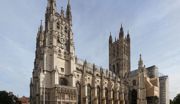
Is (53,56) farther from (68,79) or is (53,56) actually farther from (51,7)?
(51,7)

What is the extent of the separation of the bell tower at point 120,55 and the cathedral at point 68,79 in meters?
4.79

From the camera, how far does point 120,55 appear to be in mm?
104750

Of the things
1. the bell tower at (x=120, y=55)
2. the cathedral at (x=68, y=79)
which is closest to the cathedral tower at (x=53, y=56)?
the cathedral at (x=68, y=79)

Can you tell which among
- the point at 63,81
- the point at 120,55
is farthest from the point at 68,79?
the point at 120,55

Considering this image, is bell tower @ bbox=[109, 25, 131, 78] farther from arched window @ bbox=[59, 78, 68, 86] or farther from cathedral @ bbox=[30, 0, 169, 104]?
arched window @ bbox=[59, 78, 68, 86]

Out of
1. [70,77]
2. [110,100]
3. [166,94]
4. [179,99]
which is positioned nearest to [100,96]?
[110,100]

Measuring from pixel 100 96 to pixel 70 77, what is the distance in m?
15.8

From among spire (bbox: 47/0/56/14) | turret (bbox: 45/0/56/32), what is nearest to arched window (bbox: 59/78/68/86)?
turret (bbox: 45/0/56/32)

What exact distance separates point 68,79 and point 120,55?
39.8 meters

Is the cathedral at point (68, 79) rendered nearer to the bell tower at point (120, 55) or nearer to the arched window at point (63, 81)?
the arched window at point (63, 81)

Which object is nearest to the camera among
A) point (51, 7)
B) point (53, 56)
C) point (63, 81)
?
point (53, 56)

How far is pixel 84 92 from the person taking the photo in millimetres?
71062

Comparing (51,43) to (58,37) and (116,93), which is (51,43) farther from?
(116,93)

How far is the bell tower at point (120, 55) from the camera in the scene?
103125 millimetres
